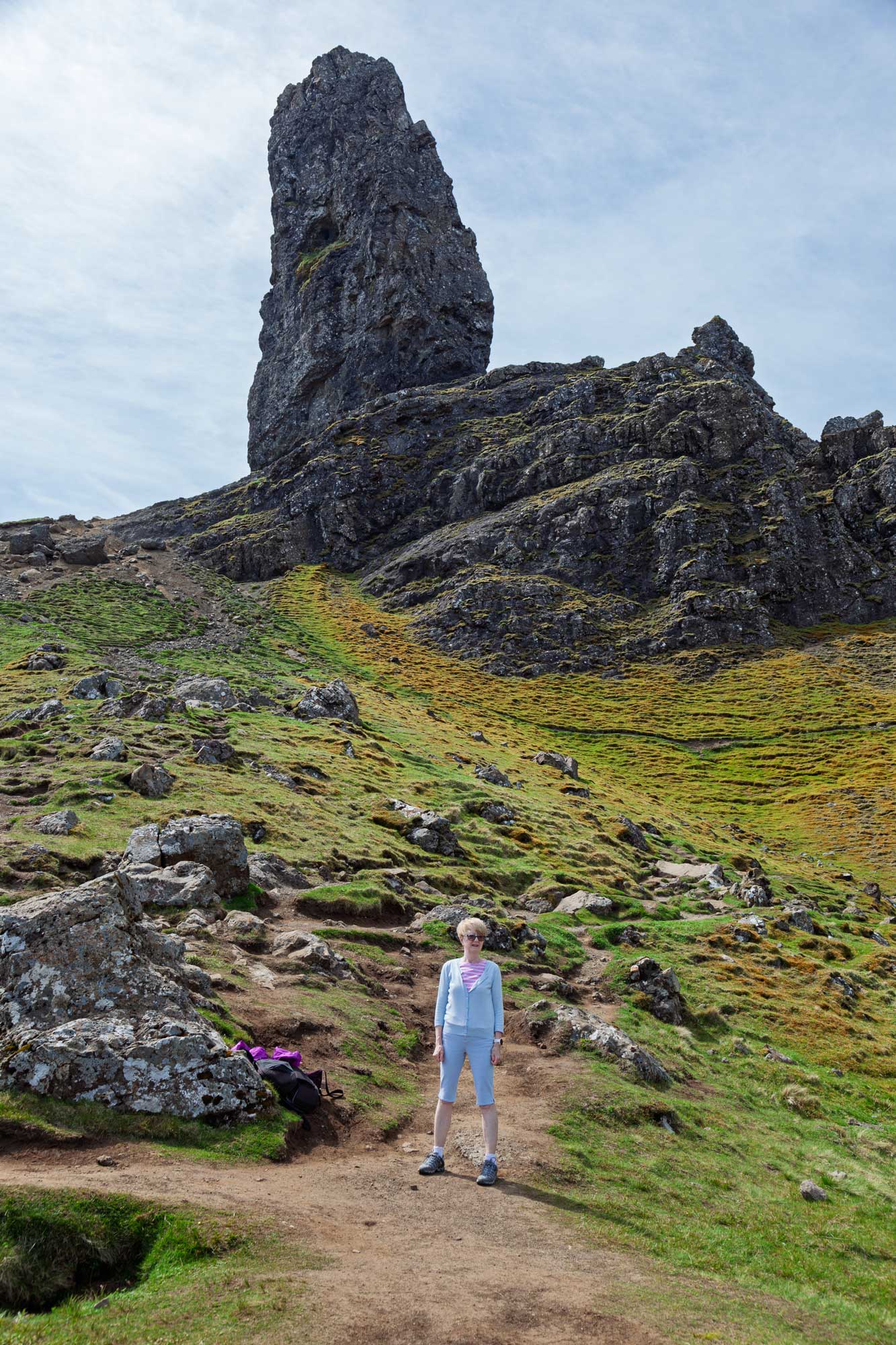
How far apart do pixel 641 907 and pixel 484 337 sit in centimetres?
Result: 16699

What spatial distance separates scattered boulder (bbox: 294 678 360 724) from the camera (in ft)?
173

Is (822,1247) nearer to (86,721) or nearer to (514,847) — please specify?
(514,847)

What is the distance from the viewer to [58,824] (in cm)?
2259

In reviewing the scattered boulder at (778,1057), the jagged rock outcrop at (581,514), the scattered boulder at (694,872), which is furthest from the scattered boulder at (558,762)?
the scattered boulder at (778,1057)

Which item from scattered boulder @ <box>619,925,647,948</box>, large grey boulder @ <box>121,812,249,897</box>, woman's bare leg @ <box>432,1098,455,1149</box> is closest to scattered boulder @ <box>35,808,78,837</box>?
large grey boulder @ <box>121,812,249,897</box>

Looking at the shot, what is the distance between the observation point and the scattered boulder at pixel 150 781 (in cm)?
2803

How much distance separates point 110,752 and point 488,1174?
25.6 metres

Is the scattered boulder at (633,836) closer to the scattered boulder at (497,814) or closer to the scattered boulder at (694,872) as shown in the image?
the scattered boulder at (694,872)

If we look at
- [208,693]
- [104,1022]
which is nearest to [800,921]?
[104,1022]

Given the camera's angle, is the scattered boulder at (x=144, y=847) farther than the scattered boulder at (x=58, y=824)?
No

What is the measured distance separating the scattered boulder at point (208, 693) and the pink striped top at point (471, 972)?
130 ft

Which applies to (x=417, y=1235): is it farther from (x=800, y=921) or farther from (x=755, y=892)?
(x=755, y=892)

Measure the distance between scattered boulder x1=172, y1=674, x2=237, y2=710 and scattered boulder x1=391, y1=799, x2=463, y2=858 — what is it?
19.4 metres

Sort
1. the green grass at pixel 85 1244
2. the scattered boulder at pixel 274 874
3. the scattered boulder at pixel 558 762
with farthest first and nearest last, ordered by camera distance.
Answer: the scattered boulder at pixel 558 762 → the scattered boulder at pixel 274 874 → the green grass at pixel 85 1244
